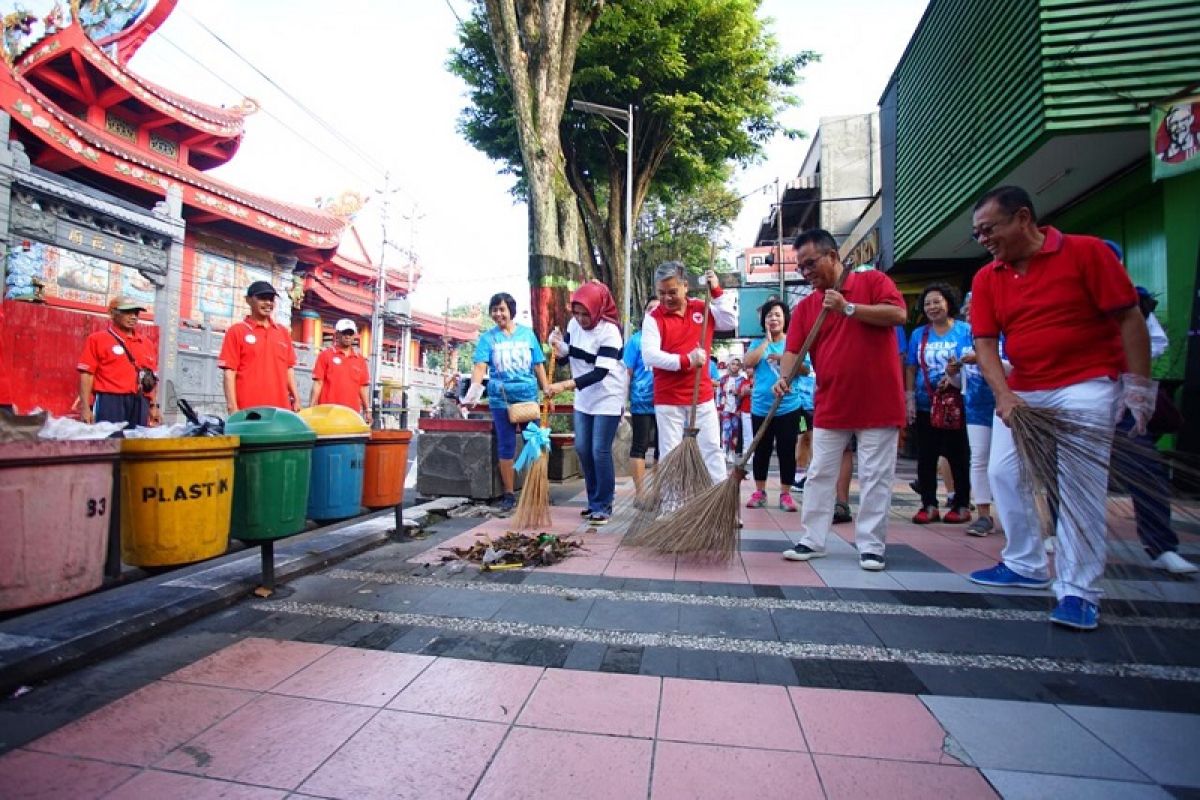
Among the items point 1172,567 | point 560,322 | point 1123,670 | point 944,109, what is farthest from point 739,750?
point 944,109

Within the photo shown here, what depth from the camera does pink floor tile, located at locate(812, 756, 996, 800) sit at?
1.29m

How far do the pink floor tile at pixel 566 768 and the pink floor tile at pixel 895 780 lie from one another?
0.43 m

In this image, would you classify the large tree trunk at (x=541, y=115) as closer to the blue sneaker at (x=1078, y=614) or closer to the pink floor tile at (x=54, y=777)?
the blue sneaker at (x=1078, y=614)

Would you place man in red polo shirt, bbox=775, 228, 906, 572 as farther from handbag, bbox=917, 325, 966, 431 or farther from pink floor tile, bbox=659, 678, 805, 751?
pink floor tile, bbox=659, 678, 805, 751

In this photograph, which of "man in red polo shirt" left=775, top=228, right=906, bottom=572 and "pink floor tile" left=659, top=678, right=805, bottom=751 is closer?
"pink floor tile" left=659, top=678, right=805, bottom=751

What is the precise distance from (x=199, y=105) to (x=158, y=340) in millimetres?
7334

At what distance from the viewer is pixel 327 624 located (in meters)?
2.32

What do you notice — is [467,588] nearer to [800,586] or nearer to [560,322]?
[800,586]

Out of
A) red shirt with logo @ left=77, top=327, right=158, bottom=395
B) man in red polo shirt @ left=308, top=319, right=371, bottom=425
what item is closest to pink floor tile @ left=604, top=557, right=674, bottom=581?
man in red polo shirt @ left=308, top=319, right=371, bottom=425

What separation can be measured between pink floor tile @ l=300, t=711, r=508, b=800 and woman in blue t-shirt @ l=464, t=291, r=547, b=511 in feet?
9.68

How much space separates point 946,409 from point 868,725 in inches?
121

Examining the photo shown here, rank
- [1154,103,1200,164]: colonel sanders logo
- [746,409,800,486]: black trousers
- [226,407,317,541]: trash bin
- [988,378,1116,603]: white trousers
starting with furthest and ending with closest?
[1154,103,1200,164]: colonel sanders logo
[746,409,800,486]: black trousers
[226,407,317,541]: trash bin
[988,378,1116,603]: white trousers

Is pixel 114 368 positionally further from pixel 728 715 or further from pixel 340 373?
pixel 728 715

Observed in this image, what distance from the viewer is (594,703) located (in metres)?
1.69
